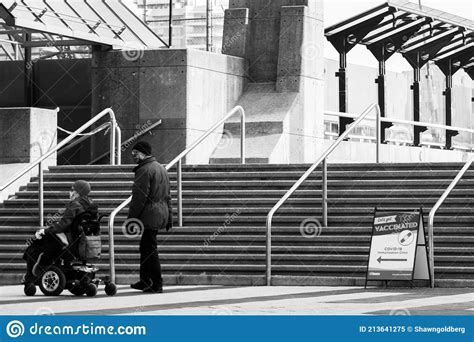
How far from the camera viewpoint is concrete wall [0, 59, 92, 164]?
23.6 m

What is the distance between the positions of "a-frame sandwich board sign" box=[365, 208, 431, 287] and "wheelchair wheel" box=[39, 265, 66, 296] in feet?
10.9

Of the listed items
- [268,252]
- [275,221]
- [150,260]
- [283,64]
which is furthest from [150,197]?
[283,64]

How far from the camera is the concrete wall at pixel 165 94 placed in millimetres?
21391

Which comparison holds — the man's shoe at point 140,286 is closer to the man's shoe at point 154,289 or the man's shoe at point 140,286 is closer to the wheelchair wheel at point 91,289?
the man's shoe at point 154,289

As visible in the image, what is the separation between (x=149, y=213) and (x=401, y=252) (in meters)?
2.79

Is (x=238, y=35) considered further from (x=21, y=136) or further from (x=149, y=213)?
(x=149, y=213)

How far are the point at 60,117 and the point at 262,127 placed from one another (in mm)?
3982

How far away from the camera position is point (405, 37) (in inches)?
1011

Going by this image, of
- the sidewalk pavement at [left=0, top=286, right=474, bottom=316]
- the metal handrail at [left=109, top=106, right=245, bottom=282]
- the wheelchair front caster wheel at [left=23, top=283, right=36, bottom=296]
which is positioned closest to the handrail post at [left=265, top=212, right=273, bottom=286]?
the sidewalk pavement at [left=0, top=286, right=474, bottom=316]

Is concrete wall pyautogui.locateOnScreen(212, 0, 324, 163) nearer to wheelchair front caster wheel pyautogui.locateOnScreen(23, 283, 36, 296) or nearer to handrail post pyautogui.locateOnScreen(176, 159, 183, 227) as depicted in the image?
handrail post pyautogui.locateOnScreen(176, 159, 183, 227)

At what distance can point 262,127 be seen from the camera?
22.1m

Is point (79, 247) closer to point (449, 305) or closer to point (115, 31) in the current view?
point (449, 305)
